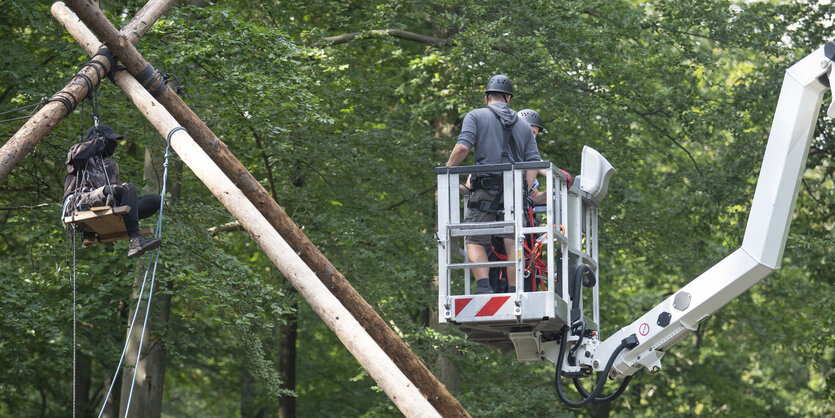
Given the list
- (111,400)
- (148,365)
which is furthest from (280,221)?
(111,400)

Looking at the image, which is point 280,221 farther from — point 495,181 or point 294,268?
point 495,181

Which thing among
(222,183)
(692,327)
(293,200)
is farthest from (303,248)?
(293,200)

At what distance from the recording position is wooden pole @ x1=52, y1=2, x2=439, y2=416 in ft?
20.0

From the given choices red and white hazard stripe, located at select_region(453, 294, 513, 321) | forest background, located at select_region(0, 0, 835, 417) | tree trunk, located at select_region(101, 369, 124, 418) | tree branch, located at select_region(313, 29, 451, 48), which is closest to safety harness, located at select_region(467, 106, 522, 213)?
red and white hazard stripe, located at select_region(453, 294, 513, 321)

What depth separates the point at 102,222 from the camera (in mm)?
7688

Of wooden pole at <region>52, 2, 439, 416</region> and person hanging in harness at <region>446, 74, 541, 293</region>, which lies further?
person hanging in harness at <region>446, 74, 541, 293</region>

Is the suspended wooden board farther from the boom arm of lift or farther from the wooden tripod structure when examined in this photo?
the boom arm of lift

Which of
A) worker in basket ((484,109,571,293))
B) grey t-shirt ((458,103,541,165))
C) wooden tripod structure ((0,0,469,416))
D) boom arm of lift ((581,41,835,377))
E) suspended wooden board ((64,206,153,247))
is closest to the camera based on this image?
wooden tripod structure ((0,0,469,416))

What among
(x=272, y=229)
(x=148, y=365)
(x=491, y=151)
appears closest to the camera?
(x=272, y=229)

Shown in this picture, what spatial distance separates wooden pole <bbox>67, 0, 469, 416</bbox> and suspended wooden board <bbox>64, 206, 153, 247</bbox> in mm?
853

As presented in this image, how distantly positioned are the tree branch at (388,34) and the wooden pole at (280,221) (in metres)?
8.85

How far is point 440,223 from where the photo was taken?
315 inches

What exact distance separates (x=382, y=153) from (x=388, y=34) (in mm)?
2062

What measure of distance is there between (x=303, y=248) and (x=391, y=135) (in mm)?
10003
